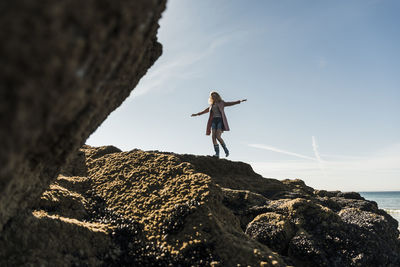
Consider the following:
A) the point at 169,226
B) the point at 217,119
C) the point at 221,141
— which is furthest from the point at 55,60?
the point at 221,141

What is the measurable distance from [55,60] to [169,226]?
2432mm

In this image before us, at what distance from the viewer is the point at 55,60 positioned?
4.09 ft

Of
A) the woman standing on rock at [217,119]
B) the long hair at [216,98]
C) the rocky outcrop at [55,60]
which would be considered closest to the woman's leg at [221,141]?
the woman standing on rock at [217,119]

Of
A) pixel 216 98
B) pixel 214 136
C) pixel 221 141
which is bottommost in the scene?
pixel 221 141

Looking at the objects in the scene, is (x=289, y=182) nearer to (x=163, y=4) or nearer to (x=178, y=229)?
(x=178, y=229)

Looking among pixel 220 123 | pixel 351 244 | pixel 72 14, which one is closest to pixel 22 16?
pixel 72 14

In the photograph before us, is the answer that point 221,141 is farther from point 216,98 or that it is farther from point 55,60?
point 55,60

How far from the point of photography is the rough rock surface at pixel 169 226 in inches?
118

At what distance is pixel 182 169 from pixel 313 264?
2.15 m

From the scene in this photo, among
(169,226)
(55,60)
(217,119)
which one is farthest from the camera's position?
(217,119)

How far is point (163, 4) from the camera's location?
222 cm

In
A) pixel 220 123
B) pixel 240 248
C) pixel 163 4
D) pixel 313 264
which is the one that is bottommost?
pixel 313 264

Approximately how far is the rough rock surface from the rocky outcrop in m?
1.47

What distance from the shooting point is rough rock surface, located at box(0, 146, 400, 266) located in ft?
9.80
